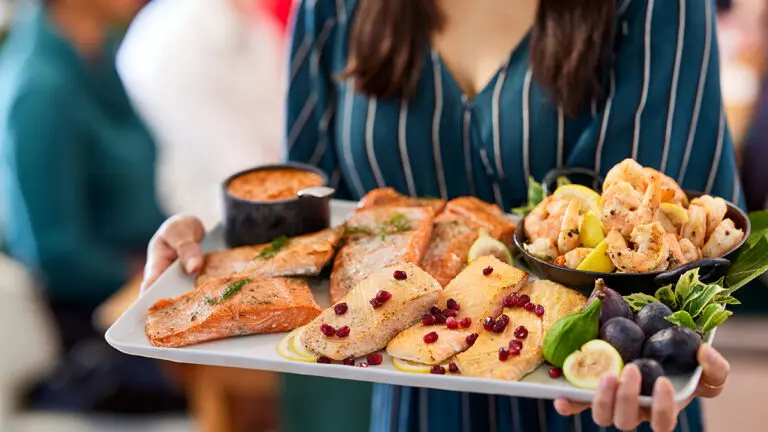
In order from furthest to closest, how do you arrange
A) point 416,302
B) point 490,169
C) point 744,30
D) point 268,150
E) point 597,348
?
point 268,150
point 744,30
point 490,169
point 416,302
point 597,348

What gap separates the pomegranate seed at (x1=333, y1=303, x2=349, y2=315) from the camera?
172cm

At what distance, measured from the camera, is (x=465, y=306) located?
175 centimetres

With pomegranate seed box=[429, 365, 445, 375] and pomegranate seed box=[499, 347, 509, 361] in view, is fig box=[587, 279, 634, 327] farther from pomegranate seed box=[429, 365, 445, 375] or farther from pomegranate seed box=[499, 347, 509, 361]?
pomegranate seed box=[429, 365, 445, 375]

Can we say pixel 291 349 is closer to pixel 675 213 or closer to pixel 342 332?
pixel 342 332

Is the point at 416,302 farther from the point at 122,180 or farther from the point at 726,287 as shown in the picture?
the point at 122,180

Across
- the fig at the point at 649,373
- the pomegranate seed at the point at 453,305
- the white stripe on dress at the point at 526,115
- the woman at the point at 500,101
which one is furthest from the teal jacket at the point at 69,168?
the fig at the point at 649,373

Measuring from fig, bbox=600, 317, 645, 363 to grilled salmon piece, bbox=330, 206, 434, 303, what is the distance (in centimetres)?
52

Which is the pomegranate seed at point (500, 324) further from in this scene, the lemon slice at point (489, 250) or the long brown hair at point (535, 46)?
the long brown hair at point (535, 46)

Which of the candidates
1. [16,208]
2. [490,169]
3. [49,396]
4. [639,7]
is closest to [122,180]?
[16,208]

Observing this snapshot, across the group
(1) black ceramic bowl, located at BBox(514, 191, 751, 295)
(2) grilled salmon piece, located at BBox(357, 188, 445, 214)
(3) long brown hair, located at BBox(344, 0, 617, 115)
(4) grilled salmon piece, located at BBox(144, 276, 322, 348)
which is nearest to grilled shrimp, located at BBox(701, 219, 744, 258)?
(1) black ceramic bowl, located at BBox(514, 191, 751, 295)

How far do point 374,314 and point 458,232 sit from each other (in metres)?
0.42

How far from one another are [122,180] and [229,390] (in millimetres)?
1309

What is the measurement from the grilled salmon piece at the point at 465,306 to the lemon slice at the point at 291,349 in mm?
159

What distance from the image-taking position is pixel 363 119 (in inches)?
93.6
